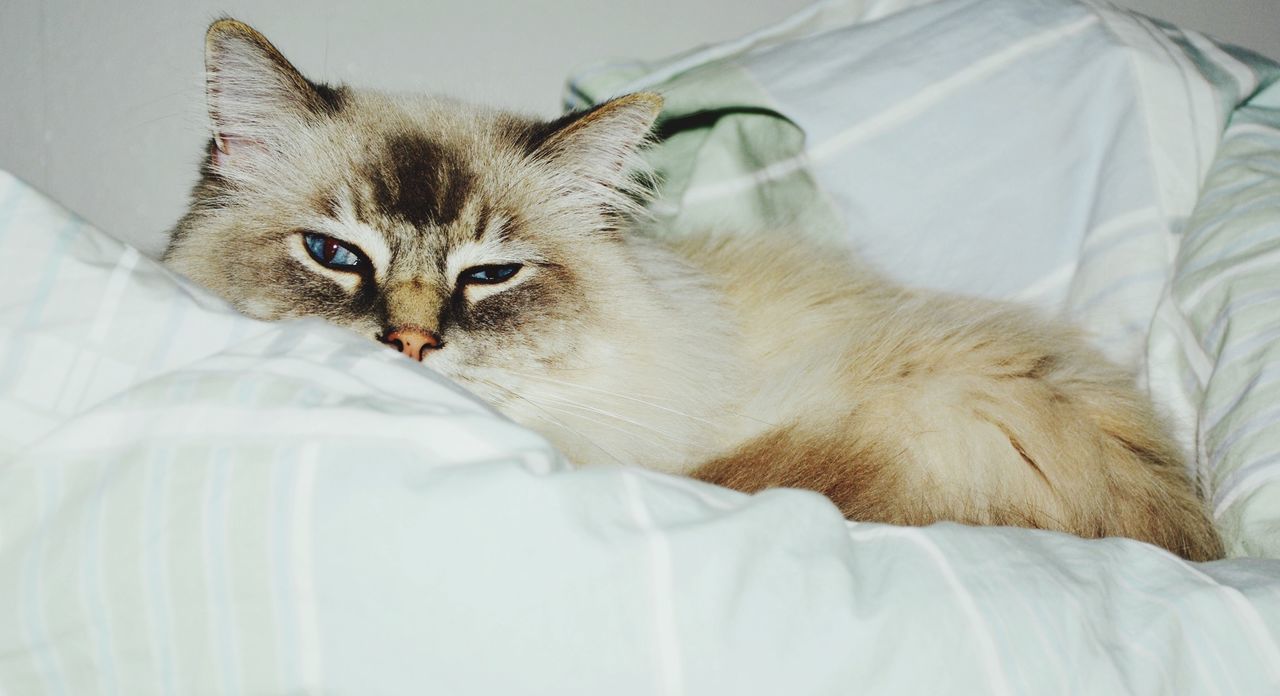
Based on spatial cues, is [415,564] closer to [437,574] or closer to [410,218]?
[437,574]

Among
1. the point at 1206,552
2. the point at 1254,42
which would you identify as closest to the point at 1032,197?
the point at 1206,552

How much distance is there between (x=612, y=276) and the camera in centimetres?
118

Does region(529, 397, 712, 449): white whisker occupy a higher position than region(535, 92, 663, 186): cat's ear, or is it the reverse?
region(535, 92, 663, 186): cat's ear

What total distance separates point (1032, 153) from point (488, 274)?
0.99 m

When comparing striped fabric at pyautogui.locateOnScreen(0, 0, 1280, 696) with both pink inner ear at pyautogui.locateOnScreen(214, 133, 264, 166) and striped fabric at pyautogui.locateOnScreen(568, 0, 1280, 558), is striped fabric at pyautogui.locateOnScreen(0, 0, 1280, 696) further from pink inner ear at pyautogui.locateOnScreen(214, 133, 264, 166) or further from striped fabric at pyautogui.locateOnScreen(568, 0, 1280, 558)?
striped fabric at pyautogui.locateOnScreen(568, 0, 1280, 558)

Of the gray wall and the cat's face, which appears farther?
the gray wall

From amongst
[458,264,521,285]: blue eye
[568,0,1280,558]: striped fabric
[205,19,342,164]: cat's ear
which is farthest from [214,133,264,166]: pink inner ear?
[568,0,1280,558]: striped fabric

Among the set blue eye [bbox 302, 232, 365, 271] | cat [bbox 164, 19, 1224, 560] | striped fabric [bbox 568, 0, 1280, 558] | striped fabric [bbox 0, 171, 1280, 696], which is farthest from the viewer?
striped fabric [bbox 568, 0, 1280, 558]

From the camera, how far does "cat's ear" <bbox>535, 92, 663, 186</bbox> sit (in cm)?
108

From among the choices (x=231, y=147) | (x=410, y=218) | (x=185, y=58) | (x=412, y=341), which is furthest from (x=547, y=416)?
(x=185, y=58)

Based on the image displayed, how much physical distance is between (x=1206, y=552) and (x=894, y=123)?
0.83m

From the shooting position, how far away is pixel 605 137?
115 centimetres

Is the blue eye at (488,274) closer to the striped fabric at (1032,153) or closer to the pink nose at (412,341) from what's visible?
the pink nose at (412,341)

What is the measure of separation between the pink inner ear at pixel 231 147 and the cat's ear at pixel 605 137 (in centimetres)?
44
